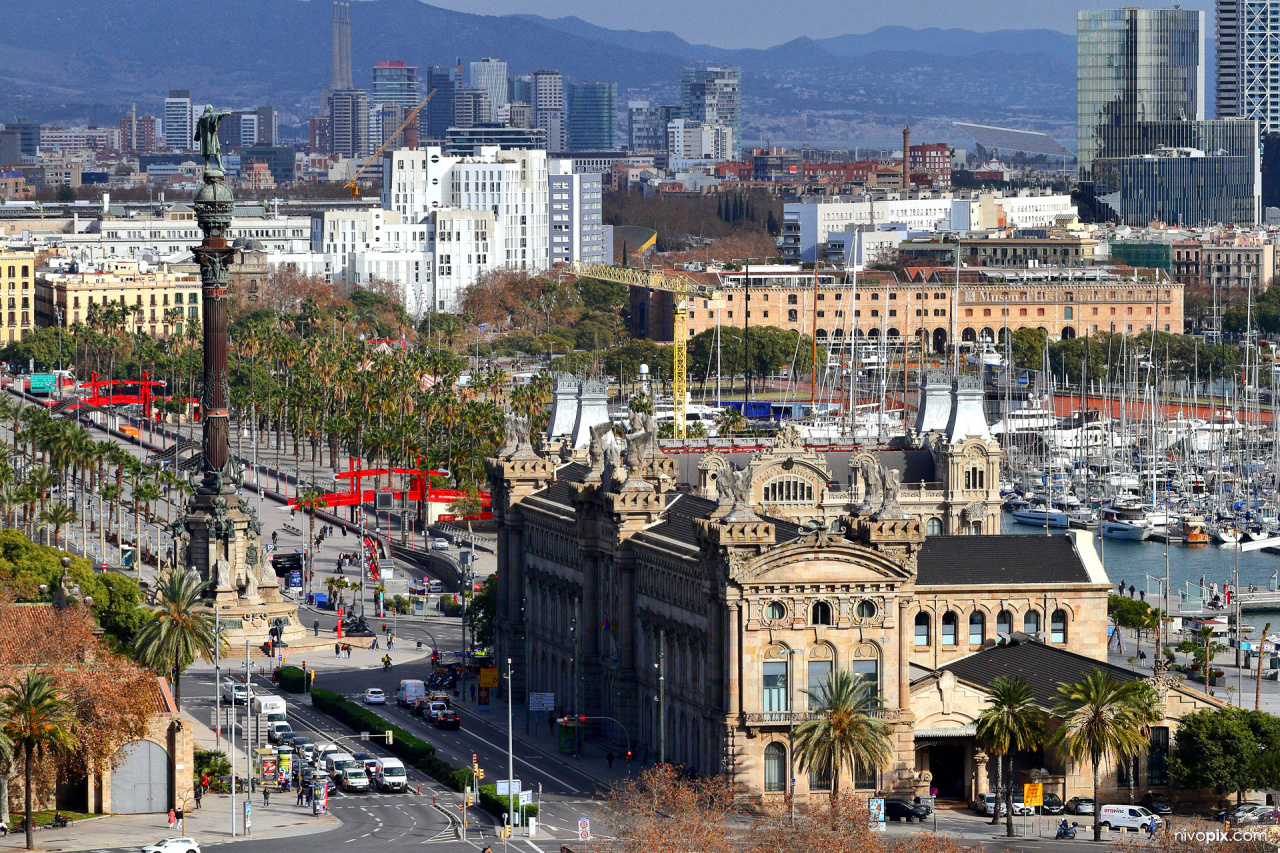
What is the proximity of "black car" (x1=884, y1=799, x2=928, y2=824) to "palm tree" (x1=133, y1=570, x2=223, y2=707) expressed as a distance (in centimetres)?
2993

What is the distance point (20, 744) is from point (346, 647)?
4483 cm

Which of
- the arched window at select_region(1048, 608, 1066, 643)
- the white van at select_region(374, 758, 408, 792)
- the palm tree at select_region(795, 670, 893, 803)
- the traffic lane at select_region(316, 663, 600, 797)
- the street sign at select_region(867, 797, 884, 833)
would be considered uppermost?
the arched window at select_region(1048, 608, 1066, 643)

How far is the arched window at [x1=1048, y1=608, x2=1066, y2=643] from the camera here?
111000mm

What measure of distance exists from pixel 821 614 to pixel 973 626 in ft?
39.6

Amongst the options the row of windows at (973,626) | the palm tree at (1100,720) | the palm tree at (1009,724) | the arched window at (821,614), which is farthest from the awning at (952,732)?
the row of windows at (973,626)

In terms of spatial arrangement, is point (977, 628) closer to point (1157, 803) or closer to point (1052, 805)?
point (1052, 805)

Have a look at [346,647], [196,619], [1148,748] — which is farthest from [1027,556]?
[346,647]

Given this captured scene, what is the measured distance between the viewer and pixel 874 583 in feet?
329

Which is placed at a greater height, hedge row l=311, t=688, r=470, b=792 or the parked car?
the parked car

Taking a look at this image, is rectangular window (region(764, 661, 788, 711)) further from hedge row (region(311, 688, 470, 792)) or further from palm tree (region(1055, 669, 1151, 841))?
hedge row (region(311, 688, 470, 792))

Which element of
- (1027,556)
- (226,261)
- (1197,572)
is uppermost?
(226,261)

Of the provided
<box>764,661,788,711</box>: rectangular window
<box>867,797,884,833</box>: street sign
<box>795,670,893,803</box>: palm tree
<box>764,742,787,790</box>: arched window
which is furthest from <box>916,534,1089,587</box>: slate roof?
<box>867,797,884,833</box>: street sign

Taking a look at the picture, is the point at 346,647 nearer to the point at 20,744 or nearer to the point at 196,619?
the point at 196,619

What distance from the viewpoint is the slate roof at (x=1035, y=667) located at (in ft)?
334
